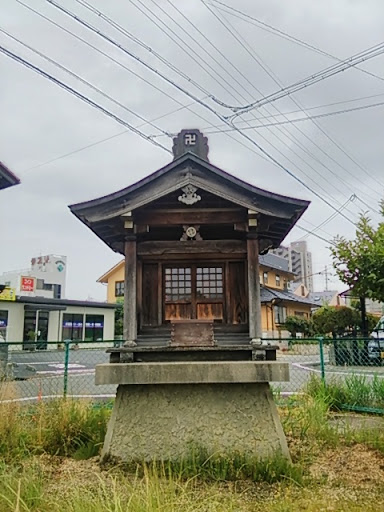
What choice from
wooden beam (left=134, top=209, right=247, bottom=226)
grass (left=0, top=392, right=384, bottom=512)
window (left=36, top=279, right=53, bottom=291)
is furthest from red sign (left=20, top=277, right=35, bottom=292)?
grass (left=0, top=392, right=384, bottom=512)

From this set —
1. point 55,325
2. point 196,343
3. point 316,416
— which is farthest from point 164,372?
point 55,325

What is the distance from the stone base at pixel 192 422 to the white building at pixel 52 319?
19.3 meters

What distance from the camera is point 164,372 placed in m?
4.79

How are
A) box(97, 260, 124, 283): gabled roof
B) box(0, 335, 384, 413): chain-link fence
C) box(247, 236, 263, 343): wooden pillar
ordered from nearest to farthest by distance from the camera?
box(247, 236, 263, 343): wooden pillar < box(0, 335, 384, 413): chain-link fence < box(97, 260, 124, 283): gabled roof

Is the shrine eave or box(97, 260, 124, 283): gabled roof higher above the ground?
box(97, 260, 124, 283): gabled roof

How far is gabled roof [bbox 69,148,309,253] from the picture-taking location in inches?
266

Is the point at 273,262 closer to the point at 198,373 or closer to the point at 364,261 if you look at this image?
the point at 364,261

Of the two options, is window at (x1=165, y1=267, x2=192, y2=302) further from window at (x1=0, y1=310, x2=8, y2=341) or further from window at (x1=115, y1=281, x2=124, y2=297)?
window at (x1=115, y1=281, x2=124, y2=297)

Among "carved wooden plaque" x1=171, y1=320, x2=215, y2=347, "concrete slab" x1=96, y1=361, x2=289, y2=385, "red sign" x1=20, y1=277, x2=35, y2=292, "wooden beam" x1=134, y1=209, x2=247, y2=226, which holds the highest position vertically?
"red sign" x1=20, y1=277, x2=35, y2=292

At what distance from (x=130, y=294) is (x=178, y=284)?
78 centimetres

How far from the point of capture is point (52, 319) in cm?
2820

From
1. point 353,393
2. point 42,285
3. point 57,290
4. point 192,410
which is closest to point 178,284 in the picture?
point 192,410

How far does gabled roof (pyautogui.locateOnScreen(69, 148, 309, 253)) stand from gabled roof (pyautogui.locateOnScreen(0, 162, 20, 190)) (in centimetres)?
182

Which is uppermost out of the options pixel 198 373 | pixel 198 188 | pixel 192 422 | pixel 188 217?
pixel 198 188
